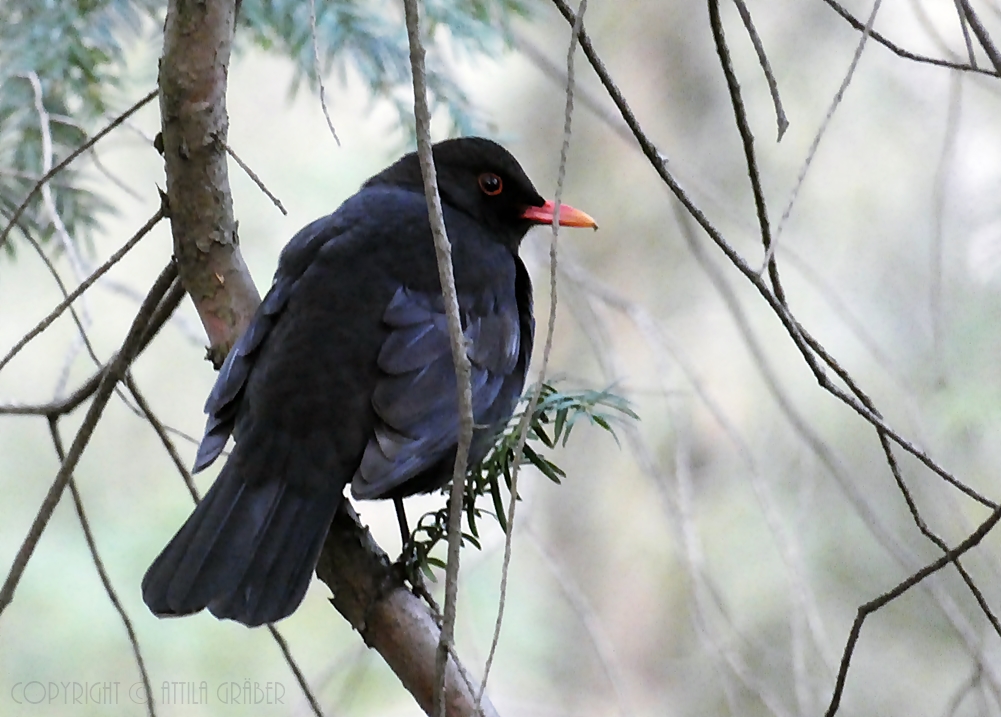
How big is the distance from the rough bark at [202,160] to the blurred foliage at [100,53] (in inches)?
21.6

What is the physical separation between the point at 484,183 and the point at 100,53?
1187 mm

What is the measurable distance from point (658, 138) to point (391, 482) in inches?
147

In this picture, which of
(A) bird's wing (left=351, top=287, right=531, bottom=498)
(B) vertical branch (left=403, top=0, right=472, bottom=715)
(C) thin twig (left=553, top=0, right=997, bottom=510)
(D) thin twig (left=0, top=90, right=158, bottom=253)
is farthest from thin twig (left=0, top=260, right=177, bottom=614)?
(C) thin twig (left=553, top=0, right=997, bottom=510)

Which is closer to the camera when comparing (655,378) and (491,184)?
(491,184)

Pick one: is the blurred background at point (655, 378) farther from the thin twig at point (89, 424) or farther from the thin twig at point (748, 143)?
the thin twig at point (748, 143)

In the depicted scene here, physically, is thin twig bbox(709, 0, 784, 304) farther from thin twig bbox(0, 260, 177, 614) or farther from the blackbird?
thin twig bbox(0, 260, 177, 614)

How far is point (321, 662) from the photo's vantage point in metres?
4.90

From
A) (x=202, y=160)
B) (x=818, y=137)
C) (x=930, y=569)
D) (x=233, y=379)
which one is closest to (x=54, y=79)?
(x=202, y=160)

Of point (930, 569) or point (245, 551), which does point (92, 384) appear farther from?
point (930, 569)

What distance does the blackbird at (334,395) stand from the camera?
84.5 inches

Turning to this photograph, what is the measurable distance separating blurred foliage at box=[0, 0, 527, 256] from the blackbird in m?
0.38

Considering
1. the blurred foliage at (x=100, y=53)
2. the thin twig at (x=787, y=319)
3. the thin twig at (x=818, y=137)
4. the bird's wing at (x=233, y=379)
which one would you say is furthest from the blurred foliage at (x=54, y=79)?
the thin twig at (x=818, y=137)

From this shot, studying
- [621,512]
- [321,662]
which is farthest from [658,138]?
[321,662]

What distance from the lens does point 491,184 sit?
343 cm
